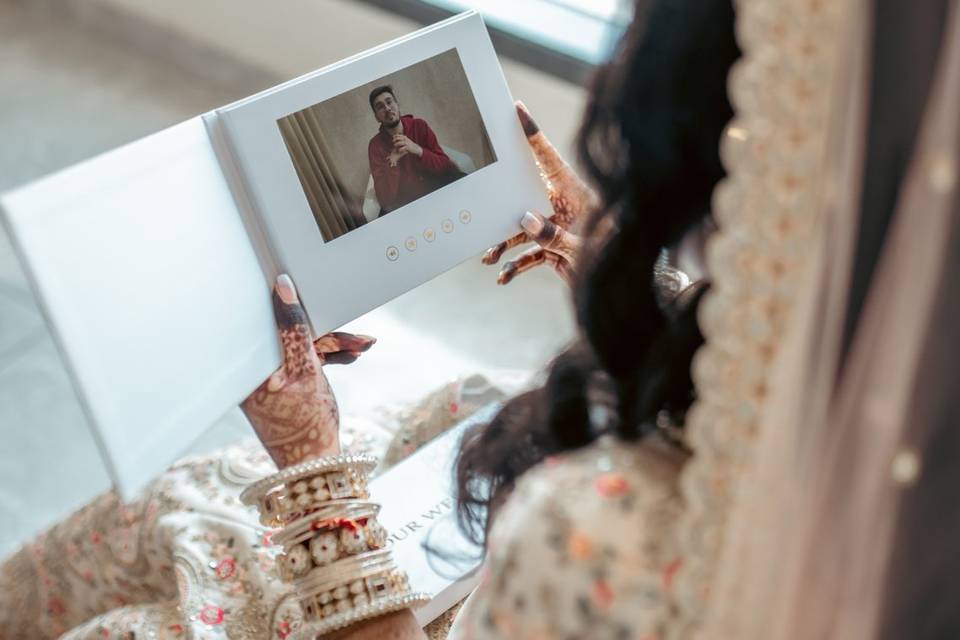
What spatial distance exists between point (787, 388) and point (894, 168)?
0.32ft

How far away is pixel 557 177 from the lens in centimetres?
107

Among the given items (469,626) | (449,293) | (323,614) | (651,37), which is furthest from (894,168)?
(449,293)

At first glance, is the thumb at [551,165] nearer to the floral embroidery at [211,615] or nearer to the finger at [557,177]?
the finger at [557,177]

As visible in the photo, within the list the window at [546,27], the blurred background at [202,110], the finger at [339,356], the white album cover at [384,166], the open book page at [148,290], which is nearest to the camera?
the open book page at [148,290]

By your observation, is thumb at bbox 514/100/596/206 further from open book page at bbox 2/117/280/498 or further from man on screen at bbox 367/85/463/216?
open book page at bbox 2/117/280/498

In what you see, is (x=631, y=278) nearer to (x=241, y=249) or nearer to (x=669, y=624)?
(x=669, y=624)

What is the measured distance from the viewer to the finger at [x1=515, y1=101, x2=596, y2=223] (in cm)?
104

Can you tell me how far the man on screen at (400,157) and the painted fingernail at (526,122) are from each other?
0.29 feet

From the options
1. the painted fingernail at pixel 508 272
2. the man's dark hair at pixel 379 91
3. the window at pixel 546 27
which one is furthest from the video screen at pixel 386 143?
the window at pixel 546 27

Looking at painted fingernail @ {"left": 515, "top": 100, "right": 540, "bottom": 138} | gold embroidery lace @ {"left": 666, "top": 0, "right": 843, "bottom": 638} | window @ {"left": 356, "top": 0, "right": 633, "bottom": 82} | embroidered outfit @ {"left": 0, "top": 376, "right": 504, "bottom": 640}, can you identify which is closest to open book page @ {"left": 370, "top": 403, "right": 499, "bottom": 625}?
embroidered outfit @ {"left": 0, "top": 376, "right": 504, "bottom": 640}

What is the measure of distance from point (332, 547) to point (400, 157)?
1.09 ft

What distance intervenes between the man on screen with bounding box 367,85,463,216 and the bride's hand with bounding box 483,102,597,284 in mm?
96

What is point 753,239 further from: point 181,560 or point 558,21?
point 558,21

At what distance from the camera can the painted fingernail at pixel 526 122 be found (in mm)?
1023
